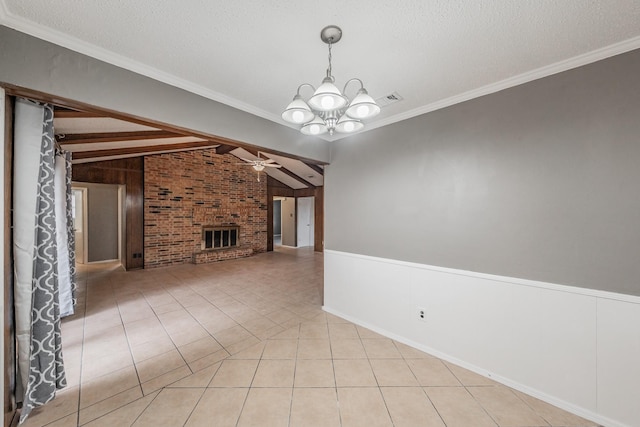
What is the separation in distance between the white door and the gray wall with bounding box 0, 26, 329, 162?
7.18 metres

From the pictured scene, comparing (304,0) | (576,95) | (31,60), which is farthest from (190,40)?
(576,95)

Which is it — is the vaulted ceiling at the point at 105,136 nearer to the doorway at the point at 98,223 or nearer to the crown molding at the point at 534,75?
the crown molding at the point at 534,75

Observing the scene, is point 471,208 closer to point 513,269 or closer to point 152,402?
point 513,269

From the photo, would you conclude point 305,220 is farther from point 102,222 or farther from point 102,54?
point 102,54

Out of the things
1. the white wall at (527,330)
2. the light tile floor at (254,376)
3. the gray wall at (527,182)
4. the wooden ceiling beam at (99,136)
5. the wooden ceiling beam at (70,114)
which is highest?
the wooden ceiling beam at (99,136)

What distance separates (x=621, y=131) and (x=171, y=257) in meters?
7.69

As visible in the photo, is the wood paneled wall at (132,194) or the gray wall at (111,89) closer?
the gray wall at (111,89)

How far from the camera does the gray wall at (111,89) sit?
137 cm

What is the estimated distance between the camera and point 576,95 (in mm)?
1719

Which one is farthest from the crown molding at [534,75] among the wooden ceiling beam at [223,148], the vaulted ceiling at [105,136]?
the wooden ceiling beam at [223,148]

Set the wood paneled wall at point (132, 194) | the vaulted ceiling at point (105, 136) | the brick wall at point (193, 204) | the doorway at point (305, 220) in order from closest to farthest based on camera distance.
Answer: the vaulted ceiling at point (105, 136) → the wood paneled wall at point (132, 194) → the brick wall at point (193, 204) → the doorway at point (305, 220)

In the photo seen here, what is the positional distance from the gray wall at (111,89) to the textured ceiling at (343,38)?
7 cm

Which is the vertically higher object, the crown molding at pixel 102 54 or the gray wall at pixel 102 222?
the crown molding at pixel 102 54

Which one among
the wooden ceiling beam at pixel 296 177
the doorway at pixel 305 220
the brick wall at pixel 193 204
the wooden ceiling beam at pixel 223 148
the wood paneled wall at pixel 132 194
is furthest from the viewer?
the doorway at pixel 305 220
